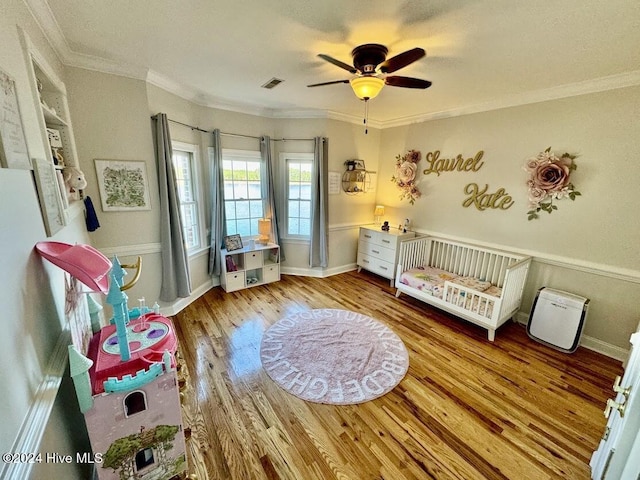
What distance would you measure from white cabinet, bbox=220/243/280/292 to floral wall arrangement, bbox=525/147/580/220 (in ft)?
10.9

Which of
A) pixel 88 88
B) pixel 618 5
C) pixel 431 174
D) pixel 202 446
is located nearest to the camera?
pixel 618 5

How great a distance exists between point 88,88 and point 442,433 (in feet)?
12.8

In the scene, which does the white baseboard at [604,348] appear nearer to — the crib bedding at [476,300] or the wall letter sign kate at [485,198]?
the crib bedding at [476,300]

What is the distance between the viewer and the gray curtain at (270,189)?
12.2ft

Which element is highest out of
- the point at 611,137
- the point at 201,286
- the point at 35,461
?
the point at 611,137

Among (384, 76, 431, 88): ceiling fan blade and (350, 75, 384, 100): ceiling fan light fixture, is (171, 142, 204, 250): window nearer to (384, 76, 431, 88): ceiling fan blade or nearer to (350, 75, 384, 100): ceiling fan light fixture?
(350, 75, 384, 100): ceiling fan light fixture

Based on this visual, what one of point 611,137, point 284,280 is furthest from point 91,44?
point 611,137

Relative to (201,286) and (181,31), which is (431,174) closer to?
(181,31)

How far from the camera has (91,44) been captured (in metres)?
1.95

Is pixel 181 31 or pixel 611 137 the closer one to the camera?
pixel 181 31

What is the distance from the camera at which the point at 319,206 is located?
3.97 meters

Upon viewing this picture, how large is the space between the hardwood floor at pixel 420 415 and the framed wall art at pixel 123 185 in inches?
54.2

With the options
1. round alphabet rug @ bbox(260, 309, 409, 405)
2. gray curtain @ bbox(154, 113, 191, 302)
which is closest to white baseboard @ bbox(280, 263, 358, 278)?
round alphabet rug @ bbox(260, 309, 409, 405)

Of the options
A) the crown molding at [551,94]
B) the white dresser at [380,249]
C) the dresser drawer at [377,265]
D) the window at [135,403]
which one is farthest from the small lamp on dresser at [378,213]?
the window at [135,403]
